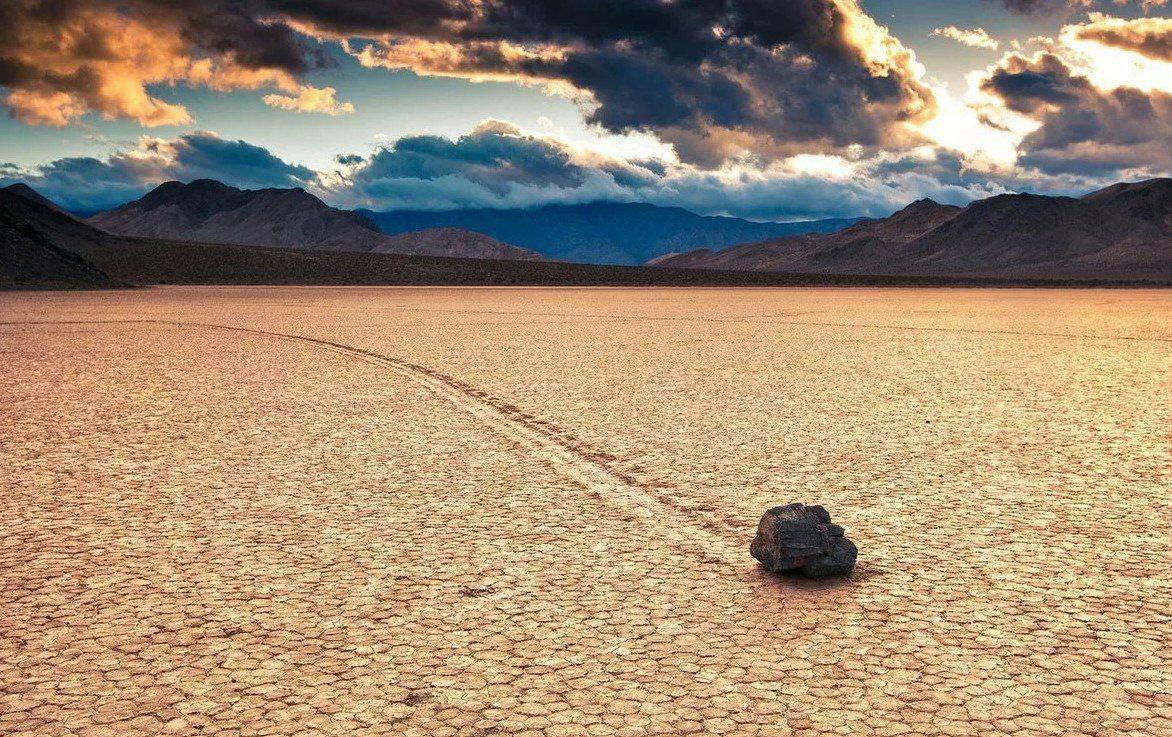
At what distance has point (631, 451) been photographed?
348 inches

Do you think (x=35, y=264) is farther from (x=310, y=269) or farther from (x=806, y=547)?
(x=806, y=547)

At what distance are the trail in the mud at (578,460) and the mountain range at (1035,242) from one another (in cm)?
14049

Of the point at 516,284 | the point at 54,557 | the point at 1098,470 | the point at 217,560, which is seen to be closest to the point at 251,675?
the point at 217,560

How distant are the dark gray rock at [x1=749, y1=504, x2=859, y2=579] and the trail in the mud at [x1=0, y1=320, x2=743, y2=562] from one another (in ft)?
1.26

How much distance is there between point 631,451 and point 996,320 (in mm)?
27812

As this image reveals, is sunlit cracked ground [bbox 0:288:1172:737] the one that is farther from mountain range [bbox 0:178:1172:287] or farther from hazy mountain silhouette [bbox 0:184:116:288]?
mountain range [bbox 0:178:1172:287]

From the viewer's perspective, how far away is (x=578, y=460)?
841 cm

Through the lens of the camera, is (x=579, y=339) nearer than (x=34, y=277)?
Yes

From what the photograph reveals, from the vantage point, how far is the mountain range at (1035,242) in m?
149

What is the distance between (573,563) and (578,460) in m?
2.98

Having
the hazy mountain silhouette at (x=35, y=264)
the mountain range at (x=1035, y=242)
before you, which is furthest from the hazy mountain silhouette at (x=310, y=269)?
the mountain range at (x=1035, y=242)

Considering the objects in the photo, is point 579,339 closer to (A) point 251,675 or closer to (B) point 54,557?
(B) point 54,557

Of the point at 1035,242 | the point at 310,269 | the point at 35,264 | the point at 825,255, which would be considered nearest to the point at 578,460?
the point at 35,264

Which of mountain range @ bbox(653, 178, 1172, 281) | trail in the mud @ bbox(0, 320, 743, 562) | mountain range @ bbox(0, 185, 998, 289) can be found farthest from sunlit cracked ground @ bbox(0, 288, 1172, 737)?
mountain range @ bbox(653, 178, 1172, 281)
